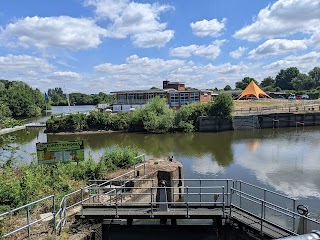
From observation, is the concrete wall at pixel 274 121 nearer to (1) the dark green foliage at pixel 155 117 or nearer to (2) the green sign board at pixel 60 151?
(1) the dark green foliage at pixel 155 117

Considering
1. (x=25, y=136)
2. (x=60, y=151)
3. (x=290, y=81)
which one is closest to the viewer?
(x=60, y=151)

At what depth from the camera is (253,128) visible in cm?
5222

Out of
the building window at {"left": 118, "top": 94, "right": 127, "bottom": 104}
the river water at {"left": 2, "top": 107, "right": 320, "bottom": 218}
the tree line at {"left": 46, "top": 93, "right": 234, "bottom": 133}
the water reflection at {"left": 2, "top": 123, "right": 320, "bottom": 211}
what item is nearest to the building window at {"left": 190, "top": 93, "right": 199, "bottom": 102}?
the tree line at {"left": 46, "top": 93, "right": 234, "bottom": 133}

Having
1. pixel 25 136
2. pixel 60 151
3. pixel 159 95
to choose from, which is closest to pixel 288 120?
pixel 159 95

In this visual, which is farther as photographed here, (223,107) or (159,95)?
(159,95)

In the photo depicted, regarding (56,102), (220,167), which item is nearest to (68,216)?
(220,167)

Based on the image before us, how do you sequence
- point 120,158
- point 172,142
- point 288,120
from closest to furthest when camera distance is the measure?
1. point 120,158
2. point 172,142
3. point 288,120

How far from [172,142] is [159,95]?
26.2m

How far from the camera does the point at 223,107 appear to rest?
1988 inches

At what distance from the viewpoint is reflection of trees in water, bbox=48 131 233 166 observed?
103 feet

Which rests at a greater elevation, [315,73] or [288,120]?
[315,73]

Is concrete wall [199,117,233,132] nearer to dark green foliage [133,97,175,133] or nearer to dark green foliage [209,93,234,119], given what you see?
dark green foliage [209,93,234,119]

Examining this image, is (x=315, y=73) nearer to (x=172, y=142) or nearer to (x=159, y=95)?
(x=159, y=95)

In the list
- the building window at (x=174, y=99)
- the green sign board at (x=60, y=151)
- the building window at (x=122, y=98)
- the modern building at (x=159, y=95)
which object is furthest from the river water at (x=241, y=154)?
the building window at (x=122, y=98)
